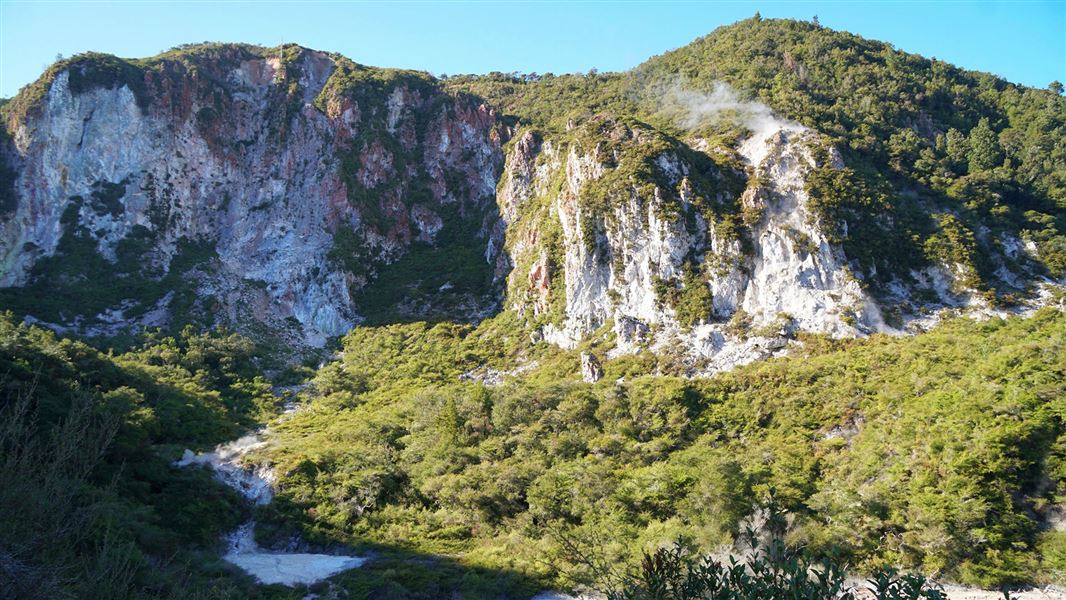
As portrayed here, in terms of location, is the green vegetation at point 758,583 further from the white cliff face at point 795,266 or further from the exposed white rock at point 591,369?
the white cliff face at point 795,266

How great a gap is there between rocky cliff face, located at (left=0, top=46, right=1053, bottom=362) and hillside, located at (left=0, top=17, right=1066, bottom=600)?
335 millimetres

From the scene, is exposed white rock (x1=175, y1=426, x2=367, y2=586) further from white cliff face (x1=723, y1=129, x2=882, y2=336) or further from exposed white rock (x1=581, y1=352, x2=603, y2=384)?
white cliff face (x1=723, y1=129, x2=882, y2=336)

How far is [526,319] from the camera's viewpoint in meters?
50.8

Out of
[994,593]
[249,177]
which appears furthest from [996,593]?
[249,177]

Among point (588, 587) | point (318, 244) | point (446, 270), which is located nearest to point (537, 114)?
point (446, 270)

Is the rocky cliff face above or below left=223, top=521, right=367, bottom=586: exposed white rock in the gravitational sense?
above

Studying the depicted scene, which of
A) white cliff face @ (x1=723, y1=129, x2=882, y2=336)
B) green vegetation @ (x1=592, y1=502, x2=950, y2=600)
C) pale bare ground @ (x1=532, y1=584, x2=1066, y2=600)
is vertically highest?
white cliff face @ (x1=723, y1=129, x2=882, y2=336)

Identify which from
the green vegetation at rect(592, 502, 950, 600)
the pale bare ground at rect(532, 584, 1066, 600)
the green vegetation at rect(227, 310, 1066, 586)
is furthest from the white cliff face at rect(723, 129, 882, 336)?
the green vegetation at rect(592, 502, 950, 600)

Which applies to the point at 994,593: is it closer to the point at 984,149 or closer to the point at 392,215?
the point at 984,149

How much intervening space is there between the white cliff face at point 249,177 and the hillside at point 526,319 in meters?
0.37

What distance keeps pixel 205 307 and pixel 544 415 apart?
3965 cm

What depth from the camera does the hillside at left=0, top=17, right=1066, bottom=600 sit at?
20.9 m

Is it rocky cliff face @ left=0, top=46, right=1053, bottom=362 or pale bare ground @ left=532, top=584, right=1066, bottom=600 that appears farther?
rocky cliff face @ left=0, top=46, right=1053, bottom=362

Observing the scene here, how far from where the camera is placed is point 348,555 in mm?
26734
